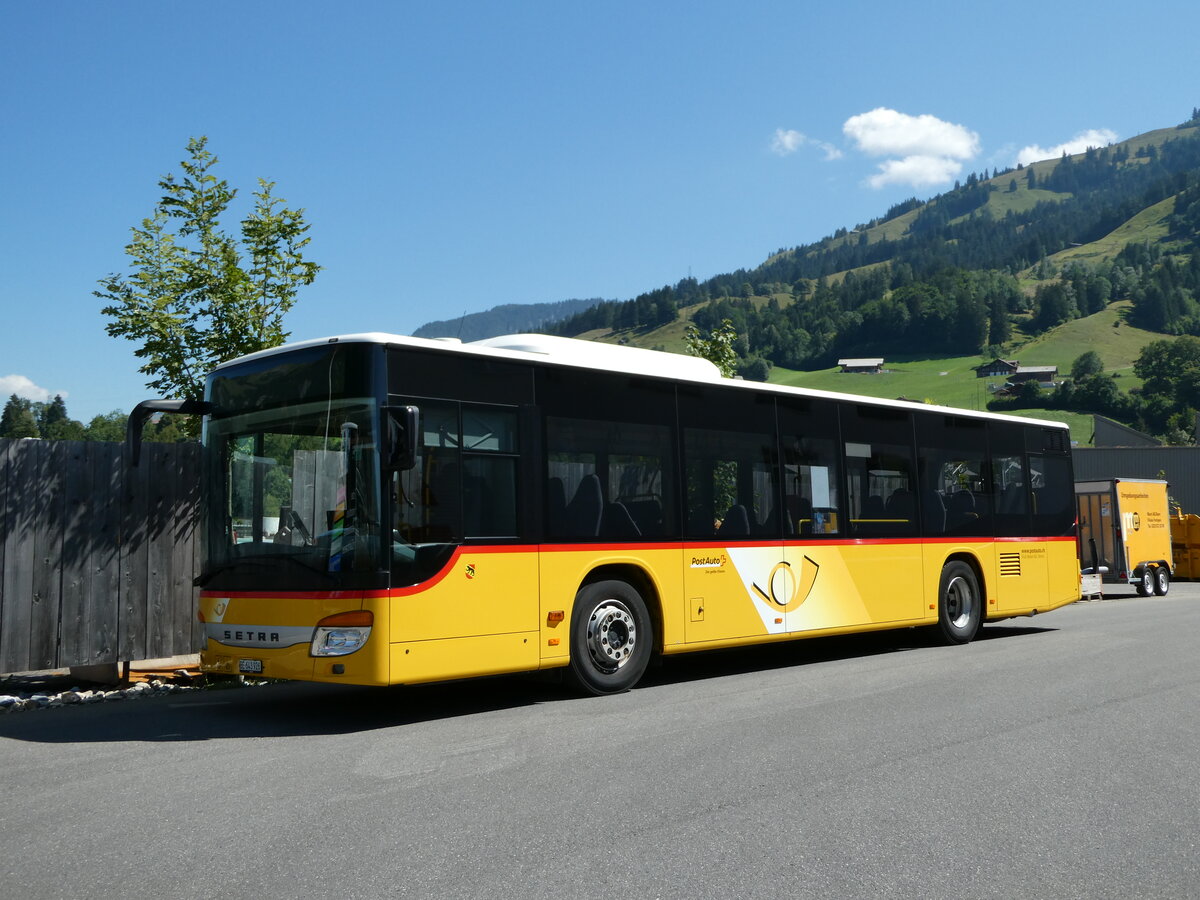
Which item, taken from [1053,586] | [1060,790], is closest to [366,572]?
[1060,790]

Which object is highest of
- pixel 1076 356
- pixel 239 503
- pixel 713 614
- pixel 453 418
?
pixel 1076 356

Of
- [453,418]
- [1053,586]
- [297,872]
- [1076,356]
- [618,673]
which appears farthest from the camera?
[1076,356]

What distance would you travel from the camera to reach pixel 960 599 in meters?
14.9

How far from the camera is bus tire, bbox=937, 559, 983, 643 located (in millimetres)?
14461

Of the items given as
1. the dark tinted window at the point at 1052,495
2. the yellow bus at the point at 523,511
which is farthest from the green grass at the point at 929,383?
the yellow bus at the point at 523,511

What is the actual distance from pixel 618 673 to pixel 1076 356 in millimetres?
159805

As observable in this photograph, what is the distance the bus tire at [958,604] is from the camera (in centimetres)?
1446

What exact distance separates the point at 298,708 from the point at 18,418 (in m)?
146

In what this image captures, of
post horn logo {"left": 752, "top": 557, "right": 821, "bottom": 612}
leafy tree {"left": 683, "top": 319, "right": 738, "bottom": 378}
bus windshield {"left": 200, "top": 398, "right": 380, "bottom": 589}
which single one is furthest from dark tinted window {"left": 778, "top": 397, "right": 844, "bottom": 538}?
leafy tree {"left": 683, "top": 319, "right": 738, "bottom": 378}

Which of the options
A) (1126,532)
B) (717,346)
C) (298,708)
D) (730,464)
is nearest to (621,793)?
(298,708)

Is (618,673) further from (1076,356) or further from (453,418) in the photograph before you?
(1076,356)

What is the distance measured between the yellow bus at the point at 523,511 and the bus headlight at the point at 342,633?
0.05 ft

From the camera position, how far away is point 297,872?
464 cm

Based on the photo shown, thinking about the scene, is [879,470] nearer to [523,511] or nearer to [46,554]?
[523,511]
